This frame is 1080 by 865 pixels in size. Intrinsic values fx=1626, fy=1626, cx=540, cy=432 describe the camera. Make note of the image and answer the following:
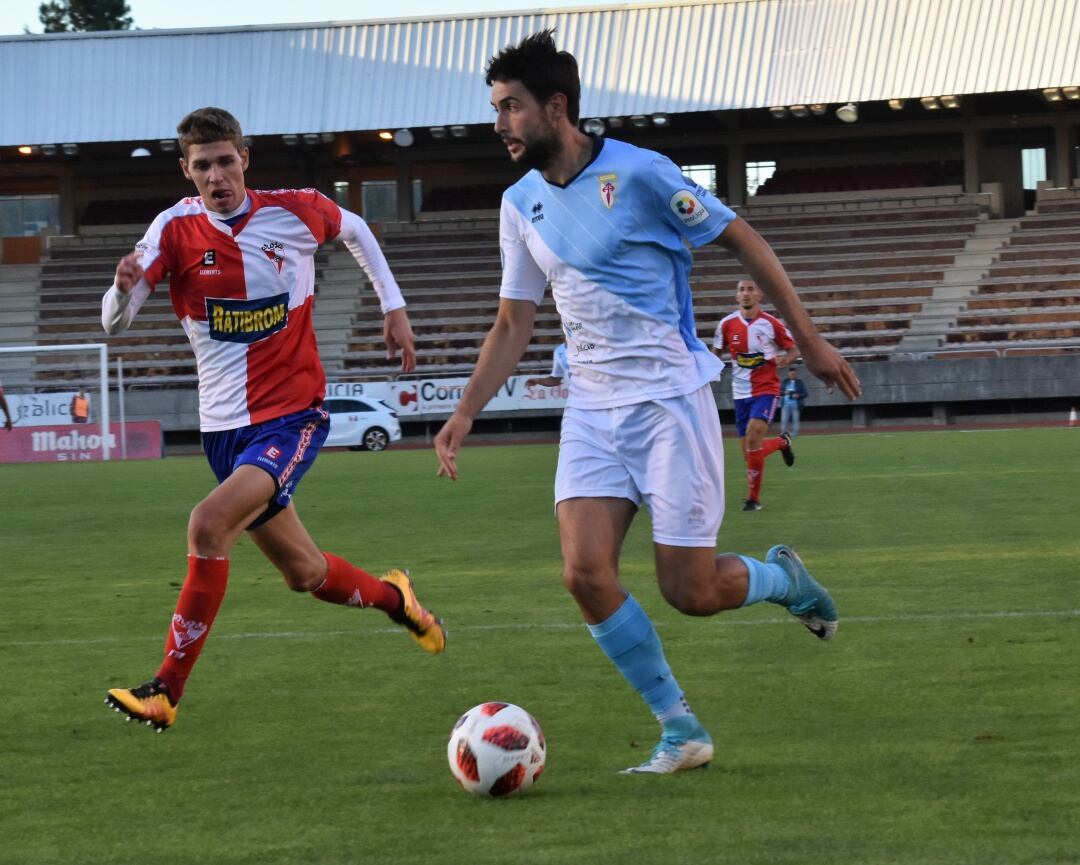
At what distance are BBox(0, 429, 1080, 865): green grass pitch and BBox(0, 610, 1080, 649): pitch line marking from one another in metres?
0.03

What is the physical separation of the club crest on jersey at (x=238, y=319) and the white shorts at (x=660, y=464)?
1844 millimetres

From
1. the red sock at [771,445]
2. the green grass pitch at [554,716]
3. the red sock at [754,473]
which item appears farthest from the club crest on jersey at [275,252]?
the red sock at [771,445]

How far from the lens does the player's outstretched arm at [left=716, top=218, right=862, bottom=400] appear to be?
4719 millimetres

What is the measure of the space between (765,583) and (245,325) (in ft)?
7.66

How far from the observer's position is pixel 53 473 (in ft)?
82.5

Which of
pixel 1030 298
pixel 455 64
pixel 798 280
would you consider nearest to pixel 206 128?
pixel 1030 298

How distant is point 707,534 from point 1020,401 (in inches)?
1242

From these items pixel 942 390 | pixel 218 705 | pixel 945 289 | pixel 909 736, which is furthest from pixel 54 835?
pixel 945 289

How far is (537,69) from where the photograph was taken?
15.8ft

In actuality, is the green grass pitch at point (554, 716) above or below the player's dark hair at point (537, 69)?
below

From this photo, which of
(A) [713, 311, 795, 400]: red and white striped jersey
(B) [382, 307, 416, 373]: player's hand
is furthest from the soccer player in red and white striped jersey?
(B) [382, 307, 416, 373]: player's hand

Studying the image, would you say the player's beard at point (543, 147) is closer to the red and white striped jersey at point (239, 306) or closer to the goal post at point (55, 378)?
the red and white striped jersey at point (239, 306)

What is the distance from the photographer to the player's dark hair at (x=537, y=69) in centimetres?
481

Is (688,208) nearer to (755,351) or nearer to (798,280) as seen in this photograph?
(755,351)
